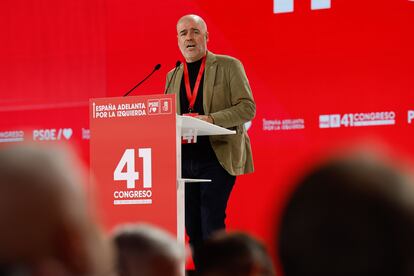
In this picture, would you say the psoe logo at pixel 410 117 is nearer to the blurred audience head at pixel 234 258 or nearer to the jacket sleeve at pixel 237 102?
the jacket sleeve at pixel 237 102

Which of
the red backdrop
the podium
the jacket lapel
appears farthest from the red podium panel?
the red backdrop

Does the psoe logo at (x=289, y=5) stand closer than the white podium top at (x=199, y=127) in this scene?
No

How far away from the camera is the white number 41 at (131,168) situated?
404 cm

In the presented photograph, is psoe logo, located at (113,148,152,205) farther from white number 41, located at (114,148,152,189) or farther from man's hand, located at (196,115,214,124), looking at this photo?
man's hand, located at (196,115,214,124)

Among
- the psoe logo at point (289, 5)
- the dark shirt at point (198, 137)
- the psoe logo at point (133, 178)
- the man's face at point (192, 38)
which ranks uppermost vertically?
the psoe logo at point (289, 5)

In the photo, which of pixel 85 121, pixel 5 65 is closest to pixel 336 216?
pixel 85 121

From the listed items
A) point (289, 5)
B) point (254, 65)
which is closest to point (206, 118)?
point (254, 65)

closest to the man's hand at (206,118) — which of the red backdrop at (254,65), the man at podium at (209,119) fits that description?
the man at podium at (209,119)

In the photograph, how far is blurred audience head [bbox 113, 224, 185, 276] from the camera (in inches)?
41.2

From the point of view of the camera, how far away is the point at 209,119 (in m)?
4.27

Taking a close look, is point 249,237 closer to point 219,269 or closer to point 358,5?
point 219,269

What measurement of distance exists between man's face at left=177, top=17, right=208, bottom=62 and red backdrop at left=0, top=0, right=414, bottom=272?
5.22 feet

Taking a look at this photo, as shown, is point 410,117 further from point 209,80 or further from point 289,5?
point 209,80

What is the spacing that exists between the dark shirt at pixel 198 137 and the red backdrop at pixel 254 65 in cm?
155
